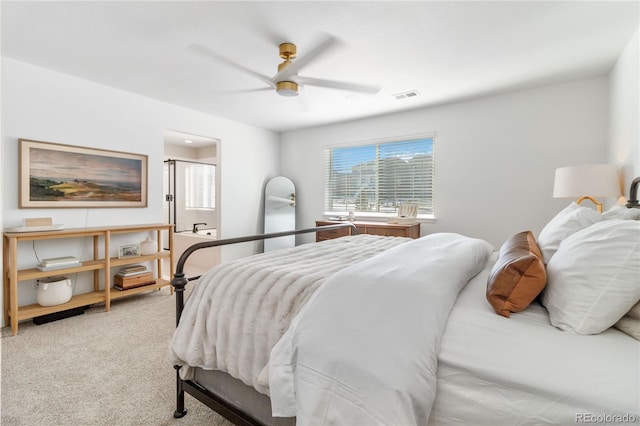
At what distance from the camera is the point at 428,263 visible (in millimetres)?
1268

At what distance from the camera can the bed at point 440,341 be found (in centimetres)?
78

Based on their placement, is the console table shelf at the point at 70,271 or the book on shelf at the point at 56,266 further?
the book on shelf at the point at 56,266

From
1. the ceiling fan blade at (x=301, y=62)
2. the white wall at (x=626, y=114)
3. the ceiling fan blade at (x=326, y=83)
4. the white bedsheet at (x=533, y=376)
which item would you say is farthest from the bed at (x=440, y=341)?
the ceiling fan blade at (x=326, y=83)

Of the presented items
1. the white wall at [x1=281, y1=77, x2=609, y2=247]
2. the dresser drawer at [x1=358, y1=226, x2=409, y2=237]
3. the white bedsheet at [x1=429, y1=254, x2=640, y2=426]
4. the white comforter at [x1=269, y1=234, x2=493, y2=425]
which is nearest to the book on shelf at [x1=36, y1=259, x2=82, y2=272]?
the white comforter at [x1=269, y1=234, x2=493, y2=425]

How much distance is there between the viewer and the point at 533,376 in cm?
78

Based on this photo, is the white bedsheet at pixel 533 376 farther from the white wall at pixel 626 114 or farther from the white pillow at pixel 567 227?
the white wall at pixel 626 114

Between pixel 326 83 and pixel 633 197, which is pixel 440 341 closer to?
pixel 633 197

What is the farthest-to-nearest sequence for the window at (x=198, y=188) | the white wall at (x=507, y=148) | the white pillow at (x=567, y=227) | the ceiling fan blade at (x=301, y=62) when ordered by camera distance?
1. the window at (x=198, y=188)
2. the white wall at (x=507, y=148)
3. the ceiling fan blade at (x=301, y=62)
4. the white pillow at (x=567, y=227)

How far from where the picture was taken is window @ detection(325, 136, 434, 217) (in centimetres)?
435

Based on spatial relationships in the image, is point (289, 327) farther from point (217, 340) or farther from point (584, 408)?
point (584, 408)

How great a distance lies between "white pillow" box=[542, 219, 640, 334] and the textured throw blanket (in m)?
0.88

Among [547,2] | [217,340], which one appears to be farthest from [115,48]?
[547,2]

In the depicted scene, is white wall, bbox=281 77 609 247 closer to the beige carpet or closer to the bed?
the bed

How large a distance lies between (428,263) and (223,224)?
405cm
